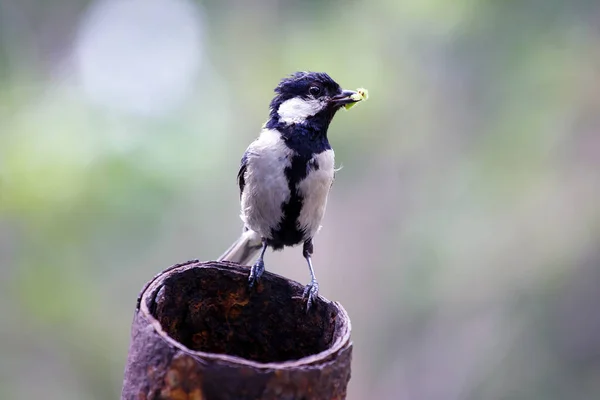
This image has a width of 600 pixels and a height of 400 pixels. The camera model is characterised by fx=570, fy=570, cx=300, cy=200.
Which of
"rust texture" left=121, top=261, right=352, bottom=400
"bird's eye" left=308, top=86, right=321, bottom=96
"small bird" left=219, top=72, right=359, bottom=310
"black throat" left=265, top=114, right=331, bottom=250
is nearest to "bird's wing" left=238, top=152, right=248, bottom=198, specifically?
"small bird" left=219, top=72, right=359, bottom=310

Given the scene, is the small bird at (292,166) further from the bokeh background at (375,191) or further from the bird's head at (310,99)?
the bokeh background at (375,191)

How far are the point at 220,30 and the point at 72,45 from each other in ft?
3.20

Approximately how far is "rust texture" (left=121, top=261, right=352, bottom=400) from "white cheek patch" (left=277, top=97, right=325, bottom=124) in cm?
76

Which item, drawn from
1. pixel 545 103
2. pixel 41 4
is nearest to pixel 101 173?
pixel 41 4

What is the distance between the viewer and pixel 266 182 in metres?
1.79

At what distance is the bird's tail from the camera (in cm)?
206

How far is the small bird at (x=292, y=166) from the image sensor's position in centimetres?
178

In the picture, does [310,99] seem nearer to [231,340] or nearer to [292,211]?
→ [292,211]

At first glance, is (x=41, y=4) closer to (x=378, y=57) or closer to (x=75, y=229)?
(x=75, y=229)

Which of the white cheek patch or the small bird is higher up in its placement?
the white cheek patch

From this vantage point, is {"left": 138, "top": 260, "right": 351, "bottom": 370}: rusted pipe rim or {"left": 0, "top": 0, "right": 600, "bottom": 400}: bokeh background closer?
{"left": 138, "top": 260, "right": 351, "bottom": 370}: rusted pipe rim

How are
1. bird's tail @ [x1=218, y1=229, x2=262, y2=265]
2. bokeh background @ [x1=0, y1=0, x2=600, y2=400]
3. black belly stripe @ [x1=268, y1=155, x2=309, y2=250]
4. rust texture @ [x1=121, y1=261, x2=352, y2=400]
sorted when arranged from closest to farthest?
rust texture @ [x1=121, y1=261, x2=352, y2=400]
black belly stripe @ [x1=268, y1=155, x2=309, y2=250]
bird's tail @ [x1=218, y1=229, x2=262, y2=265]
bokeh background @ [x1=0, y1=0, x2=600, y2=400]

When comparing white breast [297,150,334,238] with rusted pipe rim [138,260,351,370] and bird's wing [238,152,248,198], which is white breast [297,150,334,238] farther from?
rusted pipe rim [138,260,351,370]

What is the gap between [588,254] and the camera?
3.38m
